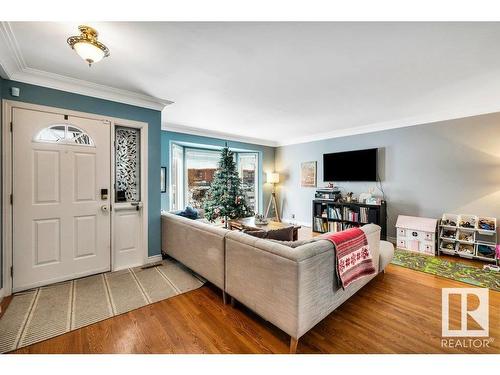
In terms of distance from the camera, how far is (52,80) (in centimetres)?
244

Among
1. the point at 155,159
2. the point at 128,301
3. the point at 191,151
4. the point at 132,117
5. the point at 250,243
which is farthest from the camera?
the point at 191,151

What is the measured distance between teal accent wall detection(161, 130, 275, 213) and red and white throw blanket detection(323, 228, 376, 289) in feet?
12.3

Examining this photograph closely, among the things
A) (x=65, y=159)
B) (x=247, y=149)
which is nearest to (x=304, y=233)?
(x=247, y=149)

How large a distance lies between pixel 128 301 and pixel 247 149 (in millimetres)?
4595

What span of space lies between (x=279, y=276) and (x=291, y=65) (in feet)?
6.51

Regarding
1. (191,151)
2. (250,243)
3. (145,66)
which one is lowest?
(250,243)

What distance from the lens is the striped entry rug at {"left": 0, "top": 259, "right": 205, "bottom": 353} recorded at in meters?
1.76

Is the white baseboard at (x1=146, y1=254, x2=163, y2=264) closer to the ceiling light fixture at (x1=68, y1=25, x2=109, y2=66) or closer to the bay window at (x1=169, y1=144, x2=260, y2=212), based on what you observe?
the bay window at (x1=169, y1=144, x2=260, y2=212)

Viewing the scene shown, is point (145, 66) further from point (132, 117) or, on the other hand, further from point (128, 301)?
point (128, 301)

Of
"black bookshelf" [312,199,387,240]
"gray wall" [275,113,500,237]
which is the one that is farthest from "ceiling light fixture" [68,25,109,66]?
"gray wall" [275,113,500,237]

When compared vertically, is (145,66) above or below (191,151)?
above

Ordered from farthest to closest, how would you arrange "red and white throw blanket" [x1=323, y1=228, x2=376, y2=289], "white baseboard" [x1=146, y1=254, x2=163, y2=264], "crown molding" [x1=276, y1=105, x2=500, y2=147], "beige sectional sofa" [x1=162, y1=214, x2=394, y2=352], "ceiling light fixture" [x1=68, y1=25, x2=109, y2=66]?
1. "crown molding" [x1=276, y1=105, x2=500, y2=147]
2. "white baseboard" [x1=146, y1=254, x2=163, y2=264]
3. "red and white throw blanket" [x1=323, y1=228, x2=376, y2=289]
4. "ceiling light fixture" [x1=68, y1=25, x2=109, y2=66]
5. "beige sectional sofa" [x1=162, y1=214, x2=394, y2=352]
